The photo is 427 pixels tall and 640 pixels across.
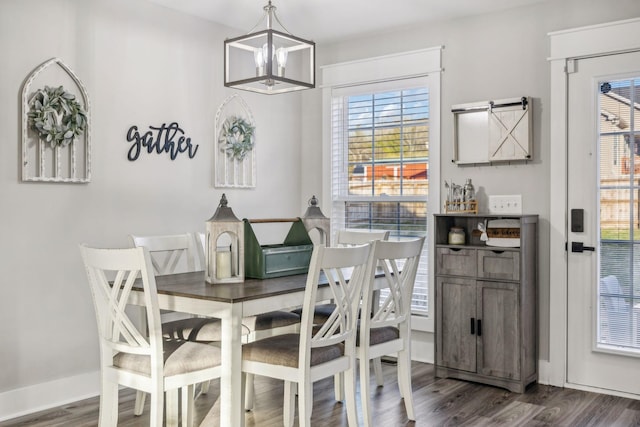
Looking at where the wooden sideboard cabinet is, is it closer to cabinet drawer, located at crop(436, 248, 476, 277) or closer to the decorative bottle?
cabinet drawer, located at crop(436, 248, 476, 277)

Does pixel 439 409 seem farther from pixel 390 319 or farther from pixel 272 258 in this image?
pixel 272 258

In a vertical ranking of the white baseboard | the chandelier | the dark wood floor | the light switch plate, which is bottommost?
the dark wood floor

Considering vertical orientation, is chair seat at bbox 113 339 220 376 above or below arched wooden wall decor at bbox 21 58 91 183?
below

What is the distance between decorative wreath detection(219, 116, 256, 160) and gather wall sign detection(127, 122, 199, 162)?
267 mm

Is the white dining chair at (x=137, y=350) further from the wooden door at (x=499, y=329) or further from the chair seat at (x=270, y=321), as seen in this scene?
the wooden door at (x=499, y=329)

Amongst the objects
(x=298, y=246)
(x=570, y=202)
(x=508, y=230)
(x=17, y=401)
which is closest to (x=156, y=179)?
(x=298, y=246)

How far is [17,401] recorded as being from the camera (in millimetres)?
3316

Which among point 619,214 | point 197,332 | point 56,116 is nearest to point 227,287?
point 197,332

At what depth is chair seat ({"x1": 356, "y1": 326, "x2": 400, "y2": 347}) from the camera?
10.2 feet

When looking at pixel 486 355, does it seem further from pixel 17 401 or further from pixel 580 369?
pixel 17 401

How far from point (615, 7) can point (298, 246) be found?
2383mm

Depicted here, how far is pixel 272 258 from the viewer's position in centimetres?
310

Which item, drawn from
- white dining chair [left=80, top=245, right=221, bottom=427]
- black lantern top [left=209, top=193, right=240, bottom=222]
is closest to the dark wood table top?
white dining chair [left=80, top=245, right=221, bottom=427]

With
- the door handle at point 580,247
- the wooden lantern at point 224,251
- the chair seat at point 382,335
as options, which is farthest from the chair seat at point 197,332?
the door handle at point 580,247
